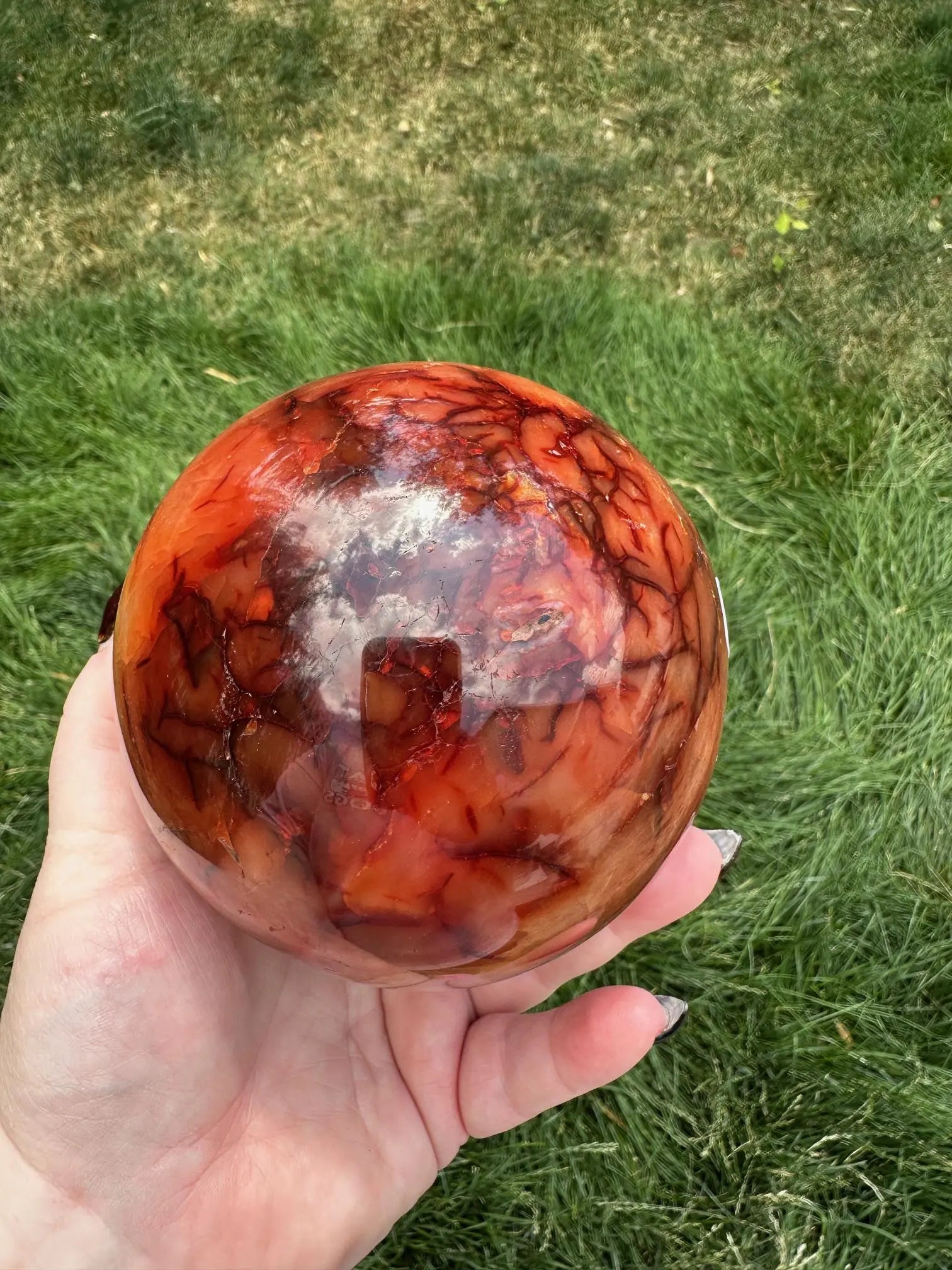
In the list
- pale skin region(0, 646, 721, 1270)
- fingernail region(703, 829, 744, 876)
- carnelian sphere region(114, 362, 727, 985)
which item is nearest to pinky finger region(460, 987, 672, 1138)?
pale skin region(0, 646, 721, 1270)

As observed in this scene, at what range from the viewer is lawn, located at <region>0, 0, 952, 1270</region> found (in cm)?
196

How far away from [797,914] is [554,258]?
1.76 metres

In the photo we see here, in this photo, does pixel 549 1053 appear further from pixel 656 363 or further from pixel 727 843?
pixel 656 363

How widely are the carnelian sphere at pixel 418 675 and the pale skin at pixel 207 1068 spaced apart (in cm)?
34

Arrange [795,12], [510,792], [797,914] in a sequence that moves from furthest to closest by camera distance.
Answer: [795,12] → [797,914] → [510,792]

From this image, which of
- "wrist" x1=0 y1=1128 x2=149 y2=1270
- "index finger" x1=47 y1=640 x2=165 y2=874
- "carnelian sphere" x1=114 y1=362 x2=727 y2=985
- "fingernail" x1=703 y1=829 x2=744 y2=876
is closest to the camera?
"carnelian sphere" x1=114 y1=362 x2=727 y2=985

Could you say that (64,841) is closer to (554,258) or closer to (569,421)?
(569,421)

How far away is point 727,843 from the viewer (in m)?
2.17

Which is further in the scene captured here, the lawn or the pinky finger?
the lawn

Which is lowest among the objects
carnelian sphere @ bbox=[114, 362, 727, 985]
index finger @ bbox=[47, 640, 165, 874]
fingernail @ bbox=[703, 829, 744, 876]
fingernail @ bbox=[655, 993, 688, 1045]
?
fingernail @ bbox=[655, 993, 688, 1045]

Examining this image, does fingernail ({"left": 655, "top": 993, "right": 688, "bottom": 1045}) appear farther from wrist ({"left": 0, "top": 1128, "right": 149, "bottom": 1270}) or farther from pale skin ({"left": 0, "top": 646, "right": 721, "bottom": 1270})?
wrist ({"left": 0, "top": 1128, "right": 149, "bottom": 1270})

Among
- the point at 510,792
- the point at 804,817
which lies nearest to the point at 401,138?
the point at 804,817

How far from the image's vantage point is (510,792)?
1.03 metres

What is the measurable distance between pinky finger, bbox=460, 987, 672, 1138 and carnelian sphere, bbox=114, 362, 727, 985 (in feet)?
1.13
